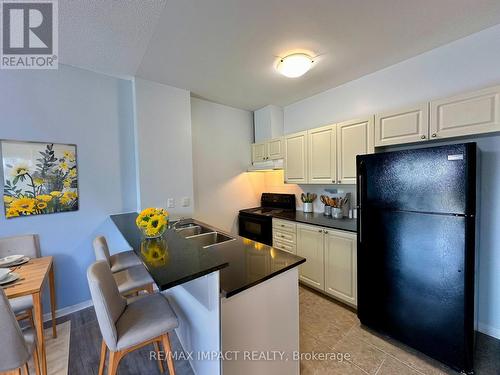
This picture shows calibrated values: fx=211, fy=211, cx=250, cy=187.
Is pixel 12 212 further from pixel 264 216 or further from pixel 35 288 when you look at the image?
pixel 264 216

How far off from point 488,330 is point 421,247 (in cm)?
115

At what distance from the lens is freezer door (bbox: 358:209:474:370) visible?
4.76 feet

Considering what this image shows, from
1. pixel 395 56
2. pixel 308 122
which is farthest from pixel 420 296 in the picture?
pixel 308 122

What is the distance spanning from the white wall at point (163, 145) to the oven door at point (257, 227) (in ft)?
3.30

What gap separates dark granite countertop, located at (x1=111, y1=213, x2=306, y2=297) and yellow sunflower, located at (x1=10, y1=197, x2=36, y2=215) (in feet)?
3.46

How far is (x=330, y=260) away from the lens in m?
2.39

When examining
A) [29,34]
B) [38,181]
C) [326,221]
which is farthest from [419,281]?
[29,34]

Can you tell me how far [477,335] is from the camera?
1.87 m

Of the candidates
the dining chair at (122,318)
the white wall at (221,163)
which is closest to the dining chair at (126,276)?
the dining chair at (122,318)

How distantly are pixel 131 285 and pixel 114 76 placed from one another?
2.31 metres

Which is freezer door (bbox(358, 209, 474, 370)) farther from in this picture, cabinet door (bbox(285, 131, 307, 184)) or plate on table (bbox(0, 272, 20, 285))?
plate on table (bbox(0, 272, 20, 285))

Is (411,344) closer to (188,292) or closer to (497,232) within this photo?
(497,232)

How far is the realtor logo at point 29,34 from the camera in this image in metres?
1.46

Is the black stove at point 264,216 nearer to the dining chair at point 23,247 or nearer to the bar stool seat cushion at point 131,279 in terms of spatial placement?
the bar stool seat cushion at point 131,279
